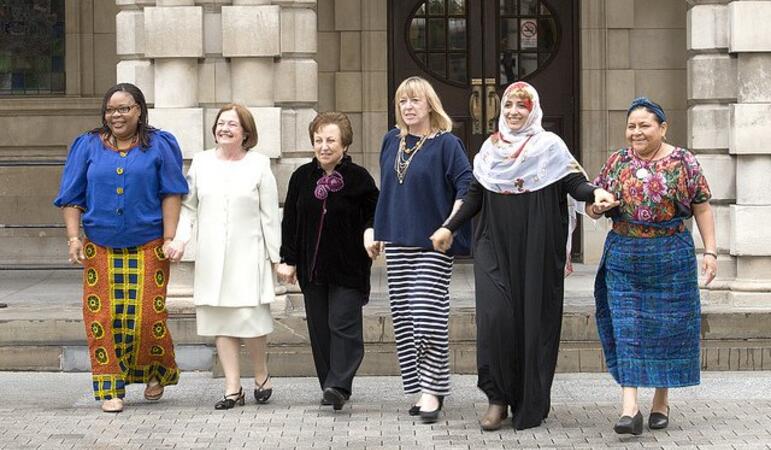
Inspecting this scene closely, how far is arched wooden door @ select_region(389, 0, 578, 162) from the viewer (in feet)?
52.4

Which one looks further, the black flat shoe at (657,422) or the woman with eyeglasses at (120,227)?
the woman with eyeglasses at (120,227)

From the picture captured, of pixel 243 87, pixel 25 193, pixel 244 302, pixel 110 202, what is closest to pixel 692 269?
pixel 244 302

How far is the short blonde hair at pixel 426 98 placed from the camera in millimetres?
9664

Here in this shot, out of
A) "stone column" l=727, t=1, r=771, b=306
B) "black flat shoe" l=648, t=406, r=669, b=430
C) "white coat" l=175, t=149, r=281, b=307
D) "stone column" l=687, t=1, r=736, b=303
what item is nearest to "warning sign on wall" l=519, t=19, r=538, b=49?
"stone column" l=687, t=1, r=736, b=303

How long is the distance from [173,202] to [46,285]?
5210mm

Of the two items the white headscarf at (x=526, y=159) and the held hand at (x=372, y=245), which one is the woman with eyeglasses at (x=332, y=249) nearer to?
the held hand at (x=372, y=245)

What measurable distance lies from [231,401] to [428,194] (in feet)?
5.45

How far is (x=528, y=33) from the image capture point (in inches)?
631

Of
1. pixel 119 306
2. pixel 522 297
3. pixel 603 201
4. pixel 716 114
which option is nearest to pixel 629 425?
pixel 522 297

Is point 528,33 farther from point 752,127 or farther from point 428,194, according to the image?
point 428,194

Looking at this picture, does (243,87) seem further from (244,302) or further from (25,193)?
(25,193)

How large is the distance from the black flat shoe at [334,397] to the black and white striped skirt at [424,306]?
1.44 ft

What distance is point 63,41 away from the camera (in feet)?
55.1

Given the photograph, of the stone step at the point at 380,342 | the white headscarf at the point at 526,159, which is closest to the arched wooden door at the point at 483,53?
the stone step at the point at 380,342
